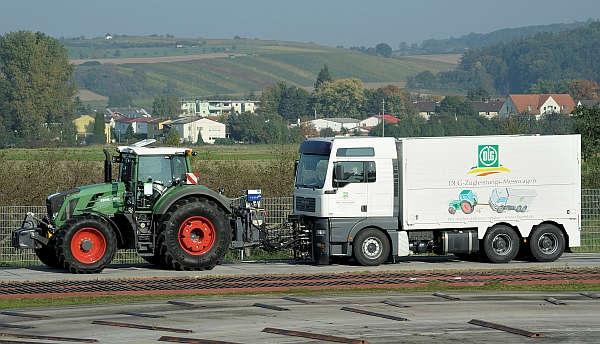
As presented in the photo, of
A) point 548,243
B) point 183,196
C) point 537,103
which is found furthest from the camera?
point 537,103

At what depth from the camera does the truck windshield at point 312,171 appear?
28.9 m

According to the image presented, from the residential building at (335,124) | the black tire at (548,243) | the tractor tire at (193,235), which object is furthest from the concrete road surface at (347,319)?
the residential building at (335,124)

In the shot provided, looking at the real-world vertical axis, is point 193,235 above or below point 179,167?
below

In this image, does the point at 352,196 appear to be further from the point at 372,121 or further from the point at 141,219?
the point at 372,121

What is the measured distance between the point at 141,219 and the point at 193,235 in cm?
121

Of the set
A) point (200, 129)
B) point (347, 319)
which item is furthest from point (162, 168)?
point (200, 129)

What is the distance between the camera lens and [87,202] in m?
27.4

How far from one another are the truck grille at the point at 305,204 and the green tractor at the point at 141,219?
2076mm

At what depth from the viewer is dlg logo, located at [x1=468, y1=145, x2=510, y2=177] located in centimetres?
2928

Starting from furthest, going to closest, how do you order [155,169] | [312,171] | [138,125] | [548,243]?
1. [138,125]
2. [548,243]
3. [312,171]
4. [155,169]

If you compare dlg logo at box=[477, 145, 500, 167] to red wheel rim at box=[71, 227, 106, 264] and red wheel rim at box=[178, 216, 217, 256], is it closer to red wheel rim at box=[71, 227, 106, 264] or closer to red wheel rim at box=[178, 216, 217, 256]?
red wheel rim at box=[178, 216, 217, 256]

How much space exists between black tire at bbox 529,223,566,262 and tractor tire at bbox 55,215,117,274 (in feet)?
33.4

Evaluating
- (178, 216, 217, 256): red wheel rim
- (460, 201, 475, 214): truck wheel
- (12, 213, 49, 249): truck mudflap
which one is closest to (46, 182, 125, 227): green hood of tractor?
(12, 213, 49, 249): truck mudflap

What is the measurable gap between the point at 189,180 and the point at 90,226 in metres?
2.66
